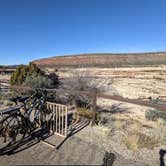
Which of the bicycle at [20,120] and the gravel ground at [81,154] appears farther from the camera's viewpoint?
the bicycle at [20,120]

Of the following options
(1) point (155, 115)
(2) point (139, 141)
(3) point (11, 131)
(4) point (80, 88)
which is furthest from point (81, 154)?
(4) point (80, 88)

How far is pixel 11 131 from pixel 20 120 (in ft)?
0.87

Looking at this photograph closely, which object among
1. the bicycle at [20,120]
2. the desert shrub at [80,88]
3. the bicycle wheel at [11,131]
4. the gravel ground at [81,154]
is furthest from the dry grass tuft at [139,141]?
the desert shrub at [80,88]

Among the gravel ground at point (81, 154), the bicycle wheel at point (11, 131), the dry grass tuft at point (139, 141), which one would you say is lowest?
the gravel ground at point (81, 154)

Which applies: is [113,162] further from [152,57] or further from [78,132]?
[152,57]

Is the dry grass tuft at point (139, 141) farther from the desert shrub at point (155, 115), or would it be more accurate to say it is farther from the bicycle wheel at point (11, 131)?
the desert shrub at point (155, 115)

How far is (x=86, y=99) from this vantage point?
7285 millimetres

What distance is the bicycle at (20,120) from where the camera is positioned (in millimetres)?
3617

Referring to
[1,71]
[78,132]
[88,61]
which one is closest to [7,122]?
[78,132]

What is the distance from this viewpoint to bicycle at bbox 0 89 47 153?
362 centimetres

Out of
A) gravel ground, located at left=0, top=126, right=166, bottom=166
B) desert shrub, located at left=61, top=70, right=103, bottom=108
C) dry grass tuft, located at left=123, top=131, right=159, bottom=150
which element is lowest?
gravel ground, located at left=0, top=126, right=166, bottom=166

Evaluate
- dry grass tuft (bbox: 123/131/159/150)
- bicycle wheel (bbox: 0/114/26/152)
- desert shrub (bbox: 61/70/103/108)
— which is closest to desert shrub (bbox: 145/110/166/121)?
desert shrub (bbox: 61/70/103/108)

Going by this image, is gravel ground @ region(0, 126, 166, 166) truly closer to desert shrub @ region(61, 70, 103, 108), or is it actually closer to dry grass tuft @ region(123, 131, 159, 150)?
dry grass tuft @ region(123, 131, 159, 150)

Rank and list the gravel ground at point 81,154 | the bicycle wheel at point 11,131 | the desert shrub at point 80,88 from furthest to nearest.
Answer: the desert shrub at point 80,88 < the bicycle wheel at point 11,131 < the gravel ground at point 81,154
